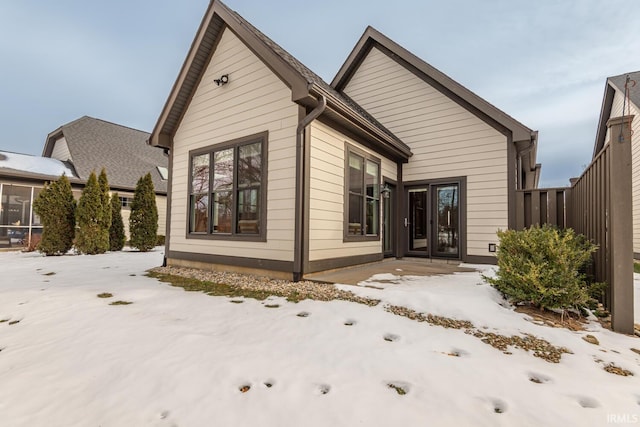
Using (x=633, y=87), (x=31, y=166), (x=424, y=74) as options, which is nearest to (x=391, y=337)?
(x=424, y=74)

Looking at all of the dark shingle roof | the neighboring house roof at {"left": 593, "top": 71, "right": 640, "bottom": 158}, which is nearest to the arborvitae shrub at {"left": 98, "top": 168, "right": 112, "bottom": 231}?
→ the neighboring house roof at {"left": 593, "top": 71, "right": 640, "bottom": 158}

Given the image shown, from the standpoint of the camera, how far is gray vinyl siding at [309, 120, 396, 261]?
4812 mm

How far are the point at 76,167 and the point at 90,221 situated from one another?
18.6ft

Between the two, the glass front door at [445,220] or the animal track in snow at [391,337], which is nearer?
the animal track in snow at [391,337]

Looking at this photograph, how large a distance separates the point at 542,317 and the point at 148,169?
57.1 ft

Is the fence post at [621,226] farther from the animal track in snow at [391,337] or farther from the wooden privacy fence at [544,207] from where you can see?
the wooden privacy fence at [544,207]

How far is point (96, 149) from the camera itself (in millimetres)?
14273

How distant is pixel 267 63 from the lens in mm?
4926

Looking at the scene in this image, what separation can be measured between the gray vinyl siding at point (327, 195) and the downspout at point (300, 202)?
17 cm

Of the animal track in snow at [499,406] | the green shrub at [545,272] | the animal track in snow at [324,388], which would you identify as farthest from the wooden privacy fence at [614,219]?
the animal track in snow at [324,388]

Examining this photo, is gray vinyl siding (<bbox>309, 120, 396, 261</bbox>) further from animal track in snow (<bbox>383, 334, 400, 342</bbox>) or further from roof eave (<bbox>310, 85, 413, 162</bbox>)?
animal track in snow (<bbox>383, 334, 400, 342</bbox>)

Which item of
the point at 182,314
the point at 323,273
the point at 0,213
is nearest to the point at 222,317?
the point at 182,314

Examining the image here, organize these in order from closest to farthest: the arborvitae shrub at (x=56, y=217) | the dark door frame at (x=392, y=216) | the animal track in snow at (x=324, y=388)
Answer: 1. the animal track in snow at (x=324, y=388)
2. the dark door frame at (x=392, y=216)
3. the arborvitae shrub at (x=56, y=217)

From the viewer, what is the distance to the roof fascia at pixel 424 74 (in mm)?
6238
